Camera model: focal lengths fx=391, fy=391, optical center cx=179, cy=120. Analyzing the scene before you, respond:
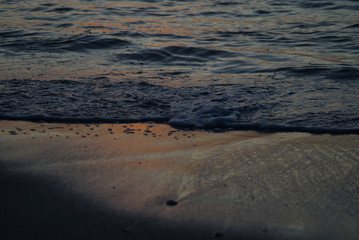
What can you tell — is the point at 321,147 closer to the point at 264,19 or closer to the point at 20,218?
the point at 20,218

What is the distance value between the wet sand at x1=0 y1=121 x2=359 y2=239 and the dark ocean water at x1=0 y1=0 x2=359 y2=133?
55 centimetres

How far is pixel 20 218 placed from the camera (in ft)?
5.78

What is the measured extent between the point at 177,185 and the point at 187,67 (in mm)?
3711

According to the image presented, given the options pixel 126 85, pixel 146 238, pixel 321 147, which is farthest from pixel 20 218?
pixel 126 85

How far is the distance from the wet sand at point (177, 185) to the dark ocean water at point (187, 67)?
0.55 m

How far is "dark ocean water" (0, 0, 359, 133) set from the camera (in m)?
3.48

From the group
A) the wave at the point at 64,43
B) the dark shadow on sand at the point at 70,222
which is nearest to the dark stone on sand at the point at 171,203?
the dark shadow on sand at the point at 70,222

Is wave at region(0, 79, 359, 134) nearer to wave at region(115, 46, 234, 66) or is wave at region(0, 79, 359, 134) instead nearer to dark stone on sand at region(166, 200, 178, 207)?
dark stone on sand at region(166, 200, 178, 207)

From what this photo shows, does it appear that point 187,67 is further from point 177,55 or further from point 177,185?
point 177,185

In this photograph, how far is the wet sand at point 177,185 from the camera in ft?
5.65

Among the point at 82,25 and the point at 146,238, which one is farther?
the point at 82,25

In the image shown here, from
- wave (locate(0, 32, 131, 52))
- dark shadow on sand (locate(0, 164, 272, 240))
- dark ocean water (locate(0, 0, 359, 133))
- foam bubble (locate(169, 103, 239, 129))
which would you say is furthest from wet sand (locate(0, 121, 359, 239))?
wave (locate(0, 32, 131, 52))

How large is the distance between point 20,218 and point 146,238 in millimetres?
589

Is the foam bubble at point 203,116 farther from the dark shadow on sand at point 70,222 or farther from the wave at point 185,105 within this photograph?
the dark shadow on sand at point 70,222
